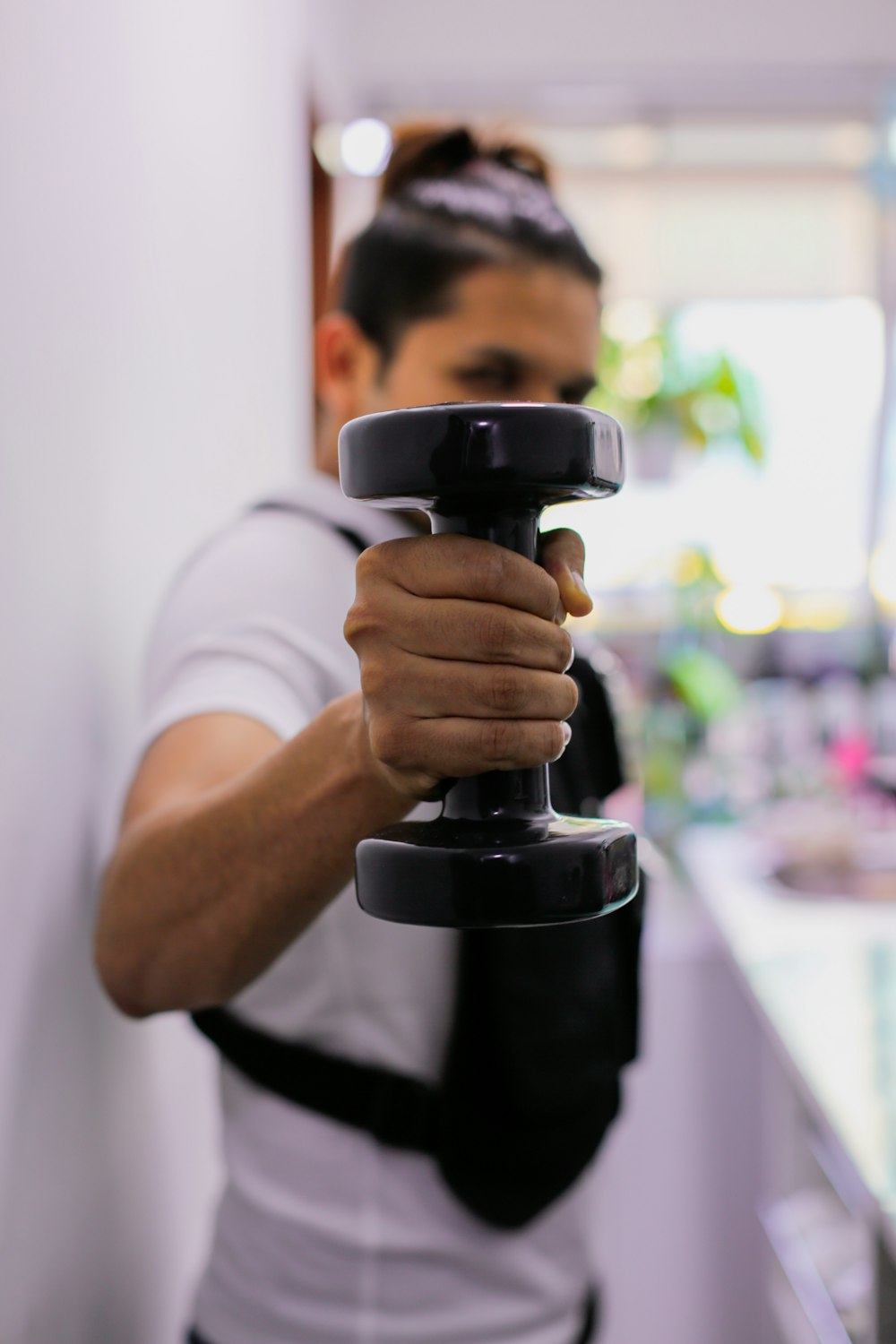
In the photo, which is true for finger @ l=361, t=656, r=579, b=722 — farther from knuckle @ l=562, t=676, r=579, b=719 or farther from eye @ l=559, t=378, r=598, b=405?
eye @ l=559, t=378, r=598, b=405

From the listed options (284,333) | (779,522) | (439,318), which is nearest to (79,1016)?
(439,318)

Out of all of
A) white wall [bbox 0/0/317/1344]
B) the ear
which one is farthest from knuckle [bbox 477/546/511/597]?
the ear

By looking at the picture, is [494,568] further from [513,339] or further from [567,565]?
[513,339]

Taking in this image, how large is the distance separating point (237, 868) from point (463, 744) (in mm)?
186

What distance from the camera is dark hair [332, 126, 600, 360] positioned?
694mm

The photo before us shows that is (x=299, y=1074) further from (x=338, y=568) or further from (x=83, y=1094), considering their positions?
(x=338, y=568)

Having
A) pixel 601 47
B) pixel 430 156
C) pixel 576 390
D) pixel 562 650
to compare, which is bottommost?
pixel 562 650

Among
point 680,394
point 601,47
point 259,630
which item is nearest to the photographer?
point 259,630

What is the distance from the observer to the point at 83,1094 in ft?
2.46

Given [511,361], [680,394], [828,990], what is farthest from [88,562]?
[680,394]

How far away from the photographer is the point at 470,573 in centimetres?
33

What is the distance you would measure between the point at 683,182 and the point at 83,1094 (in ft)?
10.5

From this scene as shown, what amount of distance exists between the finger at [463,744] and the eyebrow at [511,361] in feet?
1.31

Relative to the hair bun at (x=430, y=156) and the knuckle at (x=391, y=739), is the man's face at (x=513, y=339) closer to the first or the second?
the hair bun at (x=430, y=156)
